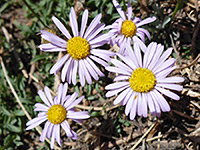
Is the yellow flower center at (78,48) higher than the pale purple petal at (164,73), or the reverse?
the yellow flower center at (78,48)

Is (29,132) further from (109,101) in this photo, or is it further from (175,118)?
(175,118)

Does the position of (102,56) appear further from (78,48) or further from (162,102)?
(162,102)

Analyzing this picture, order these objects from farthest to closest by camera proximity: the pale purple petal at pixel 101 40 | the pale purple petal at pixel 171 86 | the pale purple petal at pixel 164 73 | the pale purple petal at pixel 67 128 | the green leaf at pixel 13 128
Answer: the green leaf at pixel 13 128 < the pale purple petal at pixel 67 128 < the pale purple petal at pixel 101 40 < the pale purple petal at pixel 164 73 < the pale purple petal at pixel 171 86

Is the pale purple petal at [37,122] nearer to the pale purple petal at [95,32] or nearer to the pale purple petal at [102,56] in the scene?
the pale purple petal at [102,56]

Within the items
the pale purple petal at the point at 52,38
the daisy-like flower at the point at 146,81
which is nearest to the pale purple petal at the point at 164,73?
the daisy-like flower at the point at 146,81

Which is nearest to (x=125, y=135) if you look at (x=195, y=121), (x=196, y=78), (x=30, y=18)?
(x=195, y=121)

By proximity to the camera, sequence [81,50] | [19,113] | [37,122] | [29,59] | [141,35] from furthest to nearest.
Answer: [29,59]
[19,113]
[37,122]
[141,35]
[81,50]

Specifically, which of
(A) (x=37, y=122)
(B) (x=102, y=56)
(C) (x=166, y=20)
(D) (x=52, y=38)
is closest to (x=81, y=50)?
(B) (x=102, y=56)

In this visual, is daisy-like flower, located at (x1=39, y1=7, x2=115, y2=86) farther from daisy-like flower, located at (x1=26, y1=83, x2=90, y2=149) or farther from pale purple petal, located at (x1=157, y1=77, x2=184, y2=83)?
pale purple petal, located at (x1=157, y1=77, x2=184, y2=83)
